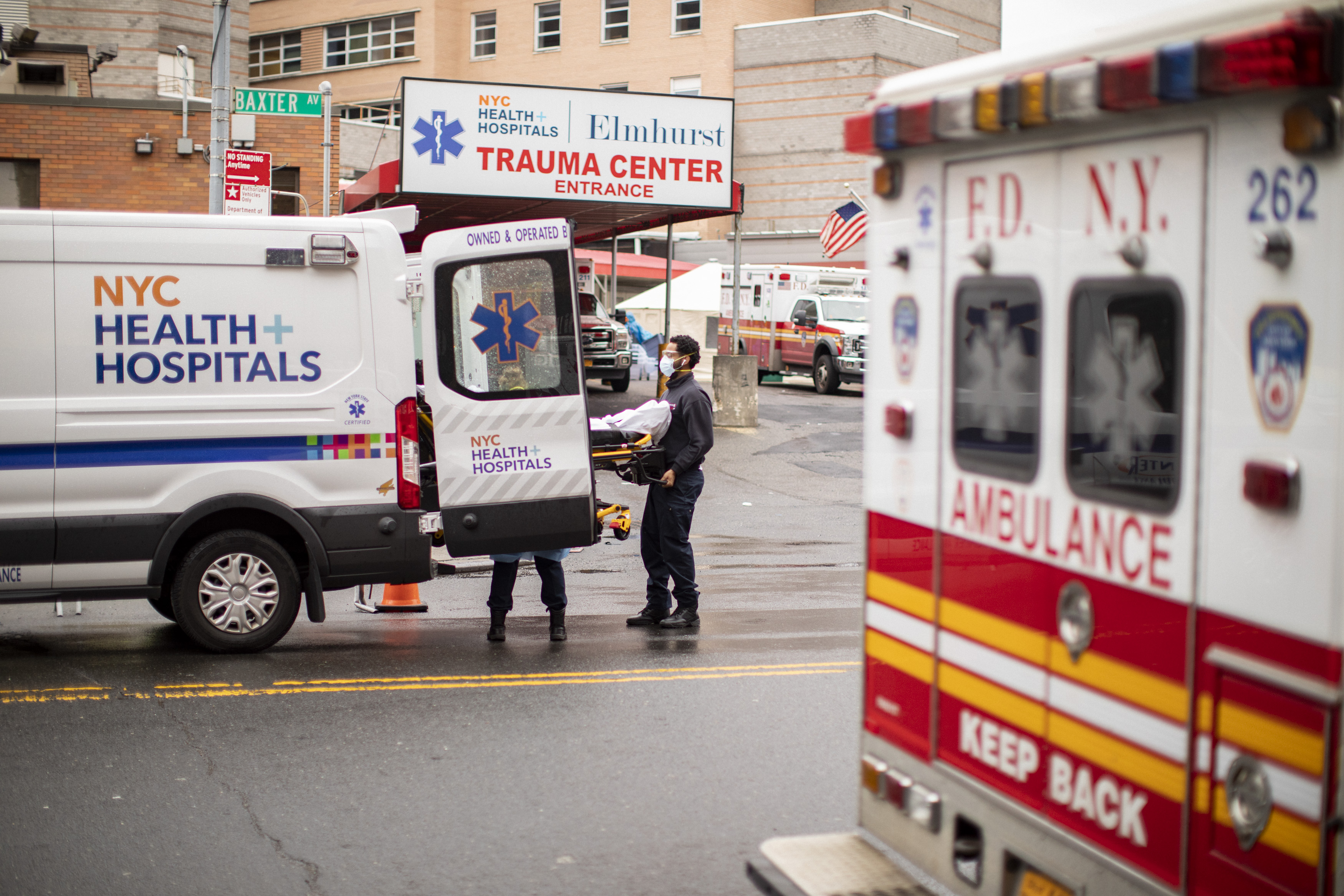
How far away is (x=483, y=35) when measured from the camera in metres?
55.9

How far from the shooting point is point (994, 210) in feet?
11.4

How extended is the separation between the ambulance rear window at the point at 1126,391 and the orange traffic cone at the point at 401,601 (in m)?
7.30

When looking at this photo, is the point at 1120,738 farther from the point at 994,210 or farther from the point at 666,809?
the point at 666,809

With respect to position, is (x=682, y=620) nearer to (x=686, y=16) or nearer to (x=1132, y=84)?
(x=1132, y=84)

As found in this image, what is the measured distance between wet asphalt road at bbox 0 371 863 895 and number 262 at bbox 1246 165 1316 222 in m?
3.15

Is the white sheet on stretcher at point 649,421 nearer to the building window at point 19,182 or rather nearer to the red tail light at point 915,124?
the red tail light at point 915,124

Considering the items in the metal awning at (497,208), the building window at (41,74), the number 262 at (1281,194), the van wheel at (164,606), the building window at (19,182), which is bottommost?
the van wheel at (164,606)

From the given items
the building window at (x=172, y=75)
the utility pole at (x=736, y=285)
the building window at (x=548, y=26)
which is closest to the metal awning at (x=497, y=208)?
the utility pole at (x=736, y=285)

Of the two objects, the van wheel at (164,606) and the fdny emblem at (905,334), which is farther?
the van wheel at (164,606)

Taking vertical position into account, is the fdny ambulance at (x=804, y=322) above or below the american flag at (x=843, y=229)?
below

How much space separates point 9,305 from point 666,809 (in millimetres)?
4806

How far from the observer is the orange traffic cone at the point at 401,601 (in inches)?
388

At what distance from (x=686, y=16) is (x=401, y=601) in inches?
1795

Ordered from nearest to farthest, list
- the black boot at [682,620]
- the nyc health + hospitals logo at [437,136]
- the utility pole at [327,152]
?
the black boot at [682,620], the nyc health + hospitals logo at [437,136], the utility pole at [327,152]
